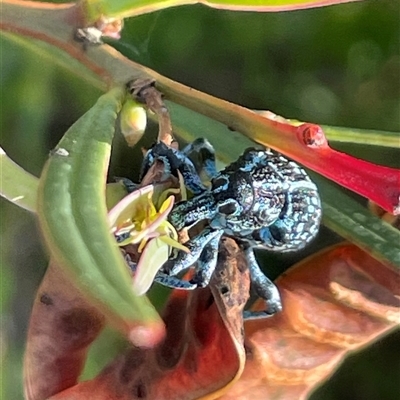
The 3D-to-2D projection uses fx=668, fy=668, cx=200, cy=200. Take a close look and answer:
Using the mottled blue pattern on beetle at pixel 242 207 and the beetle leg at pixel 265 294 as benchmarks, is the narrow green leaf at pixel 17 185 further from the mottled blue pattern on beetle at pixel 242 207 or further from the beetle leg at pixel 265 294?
the beetle leg at pixel 265 294

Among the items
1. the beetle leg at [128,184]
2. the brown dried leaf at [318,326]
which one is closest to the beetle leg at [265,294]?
the brown dried leaf at [318,326]

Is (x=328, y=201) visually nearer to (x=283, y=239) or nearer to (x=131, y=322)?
(x=283, y=239)

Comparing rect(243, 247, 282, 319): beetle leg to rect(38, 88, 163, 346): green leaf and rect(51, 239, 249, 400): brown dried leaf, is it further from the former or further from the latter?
rect(38, 88, 163, 346): green leaf

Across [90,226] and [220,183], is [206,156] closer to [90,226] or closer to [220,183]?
[220,183]

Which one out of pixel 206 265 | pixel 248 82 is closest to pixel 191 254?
pixel 206 265

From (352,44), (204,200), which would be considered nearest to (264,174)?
(204,200)
